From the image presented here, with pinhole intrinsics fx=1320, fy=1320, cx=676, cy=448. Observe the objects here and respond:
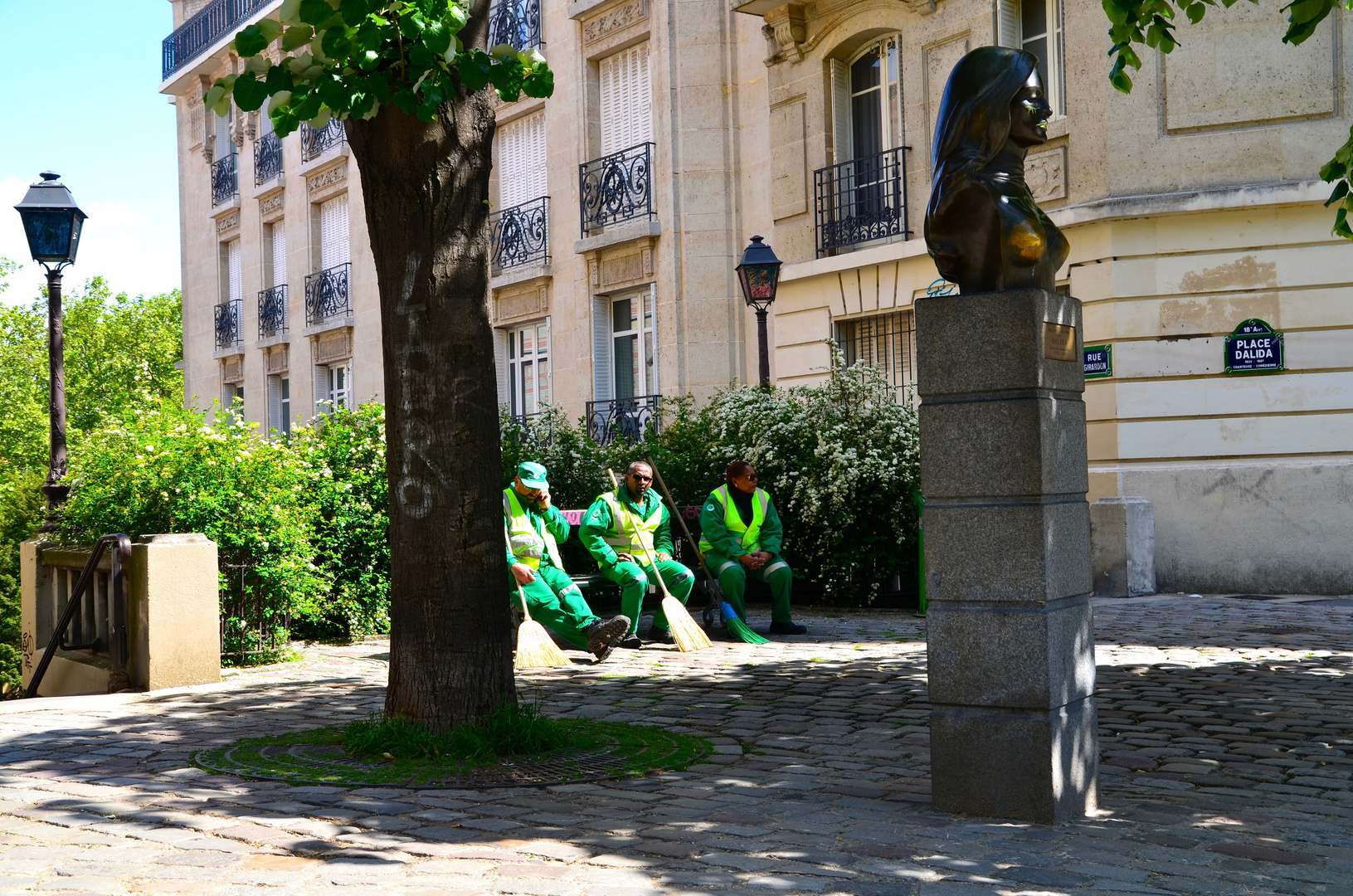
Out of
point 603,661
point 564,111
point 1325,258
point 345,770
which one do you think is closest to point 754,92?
point 564,111

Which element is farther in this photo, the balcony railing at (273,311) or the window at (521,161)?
the balcony railing at (273,311)

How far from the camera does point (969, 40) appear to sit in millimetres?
15359

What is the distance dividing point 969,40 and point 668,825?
1264 centimetres

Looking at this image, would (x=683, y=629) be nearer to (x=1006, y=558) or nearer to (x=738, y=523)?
(x=738, y=523)

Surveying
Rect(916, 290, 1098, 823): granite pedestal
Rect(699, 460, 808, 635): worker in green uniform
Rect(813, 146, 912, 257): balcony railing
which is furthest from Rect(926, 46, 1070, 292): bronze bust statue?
Rect(813, 146, 912, 257): balcony railing

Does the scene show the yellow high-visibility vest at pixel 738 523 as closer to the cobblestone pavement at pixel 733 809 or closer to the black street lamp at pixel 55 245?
the cobblestone pavement at pixel 733 809

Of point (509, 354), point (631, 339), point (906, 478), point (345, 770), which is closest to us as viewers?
point (345, 770)

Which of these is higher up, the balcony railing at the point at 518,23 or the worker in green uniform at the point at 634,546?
the balcony railing at the point at 518,23

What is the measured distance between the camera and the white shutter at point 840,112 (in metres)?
17.3

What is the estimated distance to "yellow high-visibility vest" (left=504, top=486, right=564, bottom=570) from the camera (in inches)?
398

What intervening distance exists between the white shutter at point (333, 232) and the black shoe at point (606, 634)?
763 inches

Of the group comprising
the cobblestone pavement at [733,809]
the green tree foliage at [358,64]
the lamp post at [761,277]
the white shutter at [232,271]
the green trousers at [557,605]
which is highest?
the white shutter at [232,271]

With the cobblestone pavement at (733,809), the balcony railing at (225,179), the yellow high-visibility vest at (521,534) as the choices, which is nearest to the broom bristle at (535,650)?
the yellow high-visibility vest at (521,534)

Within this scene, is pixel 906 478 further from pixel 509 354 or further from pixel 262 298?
pixel 262 298
